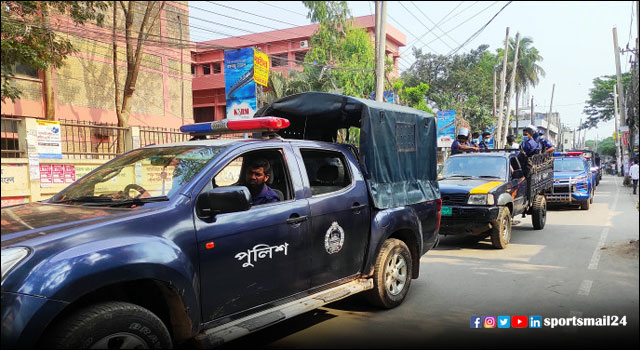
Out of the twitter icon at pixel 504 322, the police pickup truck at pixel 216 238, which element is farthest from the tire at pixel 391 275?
the twitter icon at pixel 504 322

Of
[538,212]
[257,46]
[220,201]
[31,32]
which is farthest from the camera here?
[257,46]

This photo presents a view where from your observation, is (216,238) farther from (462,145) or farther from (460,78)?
(460,78)

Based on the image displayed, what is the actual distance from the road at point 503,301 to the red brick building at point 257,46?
55.2 ft

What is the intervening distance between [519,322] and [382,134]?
2.25 meters

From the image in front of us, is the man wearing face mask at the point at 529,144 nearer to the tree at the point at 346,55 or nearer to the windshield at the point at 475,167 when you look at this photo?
the windshield at the point at 475,167

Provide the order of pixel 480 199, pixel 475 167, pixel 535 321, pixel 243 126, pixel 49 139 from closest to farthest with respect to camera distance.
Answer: pixel 535 321 → pixel 243 126 → pixel 480 199 → pixel 475 167 → pixel 49 139

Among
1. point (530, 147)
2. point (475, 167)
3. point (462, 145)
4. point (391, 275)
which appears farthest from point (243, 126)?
point (530, 147)

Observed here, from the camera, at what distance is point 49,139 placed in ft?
32.3

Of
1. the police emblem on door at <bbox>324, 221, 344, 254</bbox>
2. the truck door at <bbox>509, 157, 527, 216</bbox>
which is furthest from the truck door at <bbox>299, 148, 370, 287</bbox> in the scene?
the truck door at <bbox>509, 157, 527, 216</bbox>

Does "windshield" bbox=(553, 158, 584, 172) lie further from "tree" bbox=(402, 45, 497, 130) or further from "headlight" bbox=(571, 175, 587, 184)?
"tree" bbox=(402, 45, 497, 130)

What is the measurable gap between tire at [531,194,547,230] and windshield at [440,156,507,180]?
1.49m

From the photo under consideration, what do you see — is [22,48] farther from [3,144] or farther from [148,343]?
[148,343]

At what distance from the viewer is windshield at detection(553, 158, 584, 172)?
49.9 feet

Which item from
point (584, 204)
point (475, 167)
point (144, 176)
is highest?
point (144, 176)
